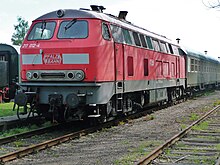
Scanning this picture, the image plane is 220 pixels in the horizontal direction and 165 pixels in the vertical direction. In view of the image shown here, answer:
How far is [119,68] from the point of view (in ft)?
37.3

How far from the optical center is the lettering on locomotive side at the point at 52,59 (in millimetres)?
10117

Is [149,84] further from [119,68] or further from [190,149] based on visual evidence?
[190,149]

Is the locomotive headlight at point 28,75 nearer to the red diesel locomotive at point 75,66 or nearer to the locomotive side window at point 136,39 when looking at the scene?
the red diesel locomotive at point 75,66

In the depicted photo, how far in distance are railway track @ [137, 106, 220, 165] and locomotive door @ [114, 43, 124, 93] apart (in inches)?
94.7

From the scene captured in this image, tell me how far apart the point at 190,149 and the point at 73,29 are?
4692 mm

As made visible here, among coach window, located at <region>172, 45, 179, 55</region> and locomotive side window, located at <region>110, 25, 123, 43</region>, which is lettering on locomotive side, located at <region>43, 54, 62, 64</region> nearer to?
locomotive side window, located at <region>110, 25, 123, 43</region>

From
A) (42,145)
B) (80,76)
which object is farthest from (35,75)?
(42,145)

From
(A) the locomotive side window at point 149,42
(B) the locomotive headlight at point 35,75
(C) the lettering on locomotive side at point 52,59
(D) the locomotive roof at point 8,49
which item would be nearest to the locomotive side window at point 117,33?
(C) the lettering on locomotive side at point 52,59

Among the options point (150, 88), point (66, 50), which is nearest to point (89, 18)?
point (66, 50)

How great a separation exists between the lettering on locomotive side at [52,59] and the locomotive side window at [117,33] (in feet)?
6.31

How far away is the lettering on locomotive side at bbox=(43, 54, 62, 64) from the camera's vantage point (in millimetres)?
10117

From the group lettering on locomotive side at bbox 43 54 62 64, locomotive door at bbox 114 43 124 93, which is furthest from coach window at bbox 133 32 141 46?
lettering on locomotive side at bbox 43 54 62 64

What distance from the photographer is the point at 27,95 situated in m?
10.2

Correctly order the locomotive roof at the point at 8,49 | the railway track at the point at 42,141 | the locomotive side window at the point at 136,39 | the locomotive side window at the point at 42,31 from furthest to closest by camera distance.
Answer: the locomotive roof at the point at 8,49, the locomotive side window at the point at 136,39, the locomotive side window at the point at 42,31, the railway track at the point at 42,141
